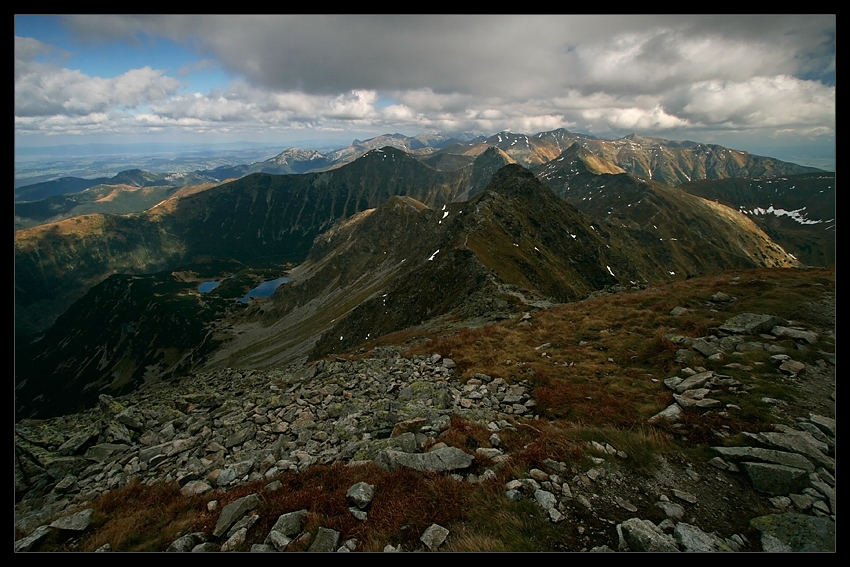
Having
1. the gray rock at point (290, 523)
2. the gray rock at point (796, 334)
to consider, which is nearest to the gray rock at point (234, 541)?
the gray rock at point (290, 523)

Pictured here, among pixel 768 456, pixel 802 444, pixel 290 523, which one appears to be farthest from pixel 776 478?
pixel 290 523

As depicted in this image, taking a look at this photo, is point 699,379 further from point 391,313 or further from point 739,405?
point 391,313

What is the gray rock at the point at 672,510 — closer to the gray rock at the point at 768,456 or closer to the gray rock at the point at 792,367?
the gray rock at the point at 768,456

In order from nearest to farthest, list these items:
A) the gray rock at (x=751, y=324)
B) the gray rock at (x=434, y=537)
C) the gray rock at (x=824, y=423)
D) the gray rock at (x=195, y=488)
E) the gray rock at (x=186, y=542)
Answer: the gray rock at (x=434, y=537), the gray rock at (x=186, y=542), the gray rock at (x=824, y=423), the gray rock at (x=195, y=488), the gray rock at (x=751, y=324)

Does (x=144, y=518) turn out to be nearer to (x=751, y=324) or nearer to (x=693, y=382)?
(x=693, y=382)

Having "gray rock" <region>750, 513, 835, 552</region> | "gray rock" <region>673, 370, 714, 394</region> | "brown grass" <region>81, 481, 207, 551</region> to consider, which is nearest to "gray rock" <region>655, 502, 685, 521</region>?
"gray rock" <region>750, 513, 835, 552</region>
